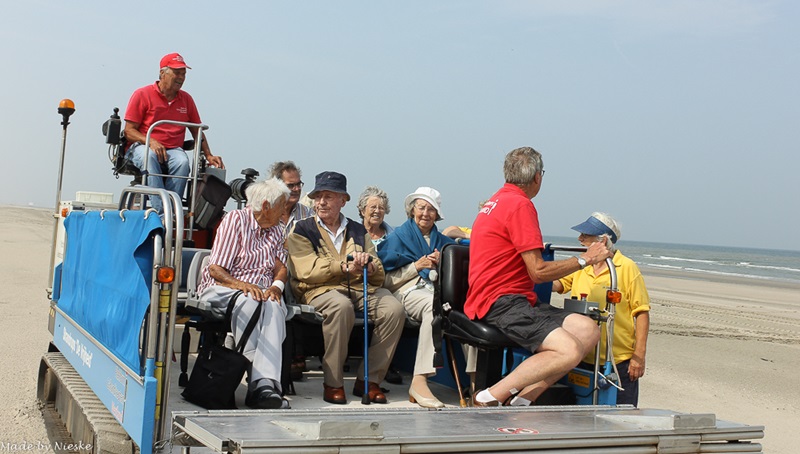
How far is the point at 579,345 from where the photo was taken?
15.7ft

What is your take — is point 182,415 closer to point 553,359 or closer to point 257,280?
point 257,280

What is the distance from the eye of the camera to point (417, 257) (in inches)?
255

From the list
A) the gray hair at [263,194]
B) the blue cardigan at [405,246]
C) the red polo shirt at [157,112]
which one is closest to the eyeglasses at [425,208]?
the blue cardigan at [405,246]

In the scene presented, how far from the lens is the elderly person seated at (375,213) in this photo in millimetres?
7168

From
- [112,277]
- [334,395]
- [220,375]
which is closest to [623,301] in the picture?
[334,395]

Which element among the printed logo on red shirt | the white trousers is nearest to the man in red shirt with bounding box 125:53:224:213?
the white trousers

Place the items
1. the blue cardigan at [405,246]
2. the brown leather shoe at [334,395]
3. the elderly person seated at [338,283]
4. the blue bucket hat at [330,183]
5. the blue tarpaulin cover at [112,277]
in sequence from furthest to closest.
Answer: the blue cardigan at [405,246]
the blue bucket hat at [330,183]
the elderly person seated at [338,283]
the brown leather shoe at [334,395]
the blue tarpaulin cover at [112,277]

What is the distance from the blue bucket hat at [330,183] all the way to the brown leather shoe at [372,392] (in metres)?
1.34

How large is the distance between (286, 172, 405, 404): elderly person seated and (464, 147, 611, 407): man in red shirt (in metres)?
0.69

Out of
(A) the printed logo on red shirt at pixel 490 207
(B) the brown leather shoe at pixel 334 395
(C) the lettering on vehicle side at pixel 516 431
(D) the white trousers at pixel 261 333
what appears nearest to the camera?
(C) the lettering on vehicle side at pixel 516 431

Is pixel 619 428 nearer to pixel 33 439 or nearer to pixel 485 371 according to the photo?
pixel 485 371

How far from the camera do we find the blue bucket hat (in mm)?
6062

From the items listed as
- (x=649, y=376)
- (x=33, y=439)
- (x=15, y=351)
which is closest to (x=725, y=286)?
(x=649, y=376)

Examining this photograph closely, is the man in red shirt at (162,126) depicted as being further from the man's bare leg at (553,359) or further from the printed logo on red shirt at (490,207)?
the man's bare leg at (553,359)
